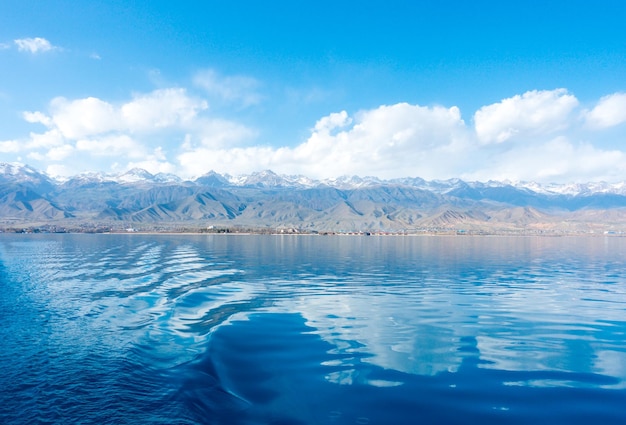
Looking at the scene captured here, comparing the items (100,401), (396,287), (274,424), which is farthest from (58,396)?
(396,287)

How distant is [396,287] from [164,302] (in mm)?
23267

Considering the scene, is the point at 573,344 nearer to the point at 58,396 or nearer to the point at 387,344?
the point at 387,344

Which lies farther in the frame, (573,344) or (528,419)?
(573,344)

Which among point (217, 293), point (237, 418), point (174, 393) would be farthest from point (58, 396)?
point (217, 293)

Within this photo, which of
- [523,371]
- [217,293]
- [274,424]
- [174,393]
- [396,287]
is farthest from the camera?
[396,287]

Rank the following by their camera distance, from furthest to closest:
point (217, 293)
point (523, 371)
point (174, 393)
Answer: point (217, 293) < point (523, 371) < point (174, 393)

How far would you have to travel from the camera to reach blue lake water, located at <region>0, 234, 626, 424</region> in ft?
48.3

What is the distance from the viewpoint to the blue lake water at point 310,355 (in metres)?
14.7

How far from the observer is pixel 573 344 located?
2275 cm

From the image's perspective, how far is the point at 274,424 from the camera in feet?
44.9

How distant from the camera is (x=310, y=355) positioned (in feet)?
68.2

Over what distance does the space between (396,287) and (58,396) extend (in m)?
33.4

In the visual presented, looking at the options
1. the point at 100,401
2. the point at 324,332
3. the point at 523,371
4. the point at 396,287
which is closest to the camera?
the point at 100,401

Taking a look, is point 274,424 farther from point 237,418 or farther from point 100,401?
point 100,401
